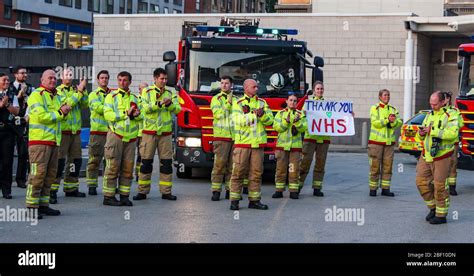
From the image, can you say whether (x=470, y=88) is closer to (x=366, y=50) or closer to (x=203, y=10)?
(x=366, y=50)

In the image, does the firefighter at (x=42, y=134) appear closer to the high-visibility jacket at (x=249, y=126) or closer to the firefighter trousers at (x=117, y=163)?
the firefighter trousers at (x=117, y=163)

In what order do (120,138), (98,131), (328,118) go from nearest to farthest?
(120,138), (98,131), (328,118)

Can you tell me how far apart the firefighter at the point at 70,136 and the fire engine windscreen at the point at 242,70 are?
286 cm

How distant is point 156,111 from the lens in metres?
13.0

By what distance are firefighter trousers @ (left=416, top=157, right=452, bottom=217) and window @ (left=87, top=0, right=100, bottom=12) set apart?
5147cm

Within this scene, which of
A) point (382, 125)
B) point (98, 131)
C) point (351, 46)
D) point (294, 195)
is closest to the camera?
point (98, 131)

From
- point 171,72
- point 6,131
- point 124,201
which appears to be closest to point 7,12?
point 171,72

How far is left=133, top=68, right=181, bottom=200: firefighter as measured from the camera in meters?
13.0

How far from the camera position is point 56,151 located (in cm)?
1101

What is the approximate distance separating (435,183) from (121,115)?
4685 mm

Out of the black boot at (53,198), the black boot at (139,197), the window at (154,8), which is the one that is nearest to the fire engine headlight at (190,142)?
the black boot at (139,197)

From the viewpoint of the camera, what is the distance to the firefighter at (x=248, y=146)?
1206 centimetres

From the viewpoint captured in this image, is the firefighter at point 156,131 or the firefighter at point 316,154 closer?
the firefighter at point 156,131

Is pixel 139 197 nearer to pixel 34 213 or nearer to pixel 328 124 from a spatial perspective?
pixel 34 213
